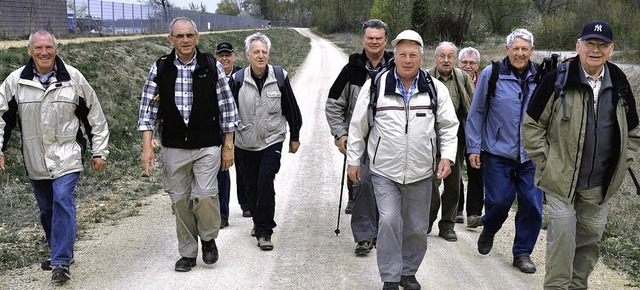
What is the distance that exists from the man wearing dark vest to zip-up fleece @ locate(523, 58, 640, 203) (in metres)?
2.67

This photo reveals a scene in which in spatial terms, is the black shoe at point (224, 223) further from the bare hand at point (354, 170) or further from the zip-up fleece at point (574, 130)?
the zip-up fleece at point (574, 130)

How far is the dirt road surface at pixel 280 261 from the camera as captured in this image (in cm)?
536

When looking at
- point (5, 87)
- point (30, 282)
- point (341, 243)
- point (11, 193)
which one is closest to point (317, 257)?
point (341, 243)

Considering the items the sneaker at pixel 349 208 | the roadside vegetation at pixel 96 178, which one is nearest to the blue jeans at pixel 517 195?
the sneaker at pixel 349 208

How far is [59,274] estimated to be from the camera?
521 centimetres

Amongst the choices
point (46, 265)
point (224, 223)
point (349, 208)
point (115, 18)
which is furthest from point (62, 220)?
point (115, 18)

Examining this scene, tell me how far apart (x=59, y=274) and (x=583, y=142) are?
A: 13.8ft

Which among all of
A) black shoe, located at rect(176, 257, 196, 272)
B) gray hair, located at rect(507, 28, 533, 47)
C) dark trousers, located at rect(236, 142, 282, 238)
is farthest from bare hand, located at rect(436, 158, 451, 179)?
black shoe, located at rect(176, 257, 196, 272)

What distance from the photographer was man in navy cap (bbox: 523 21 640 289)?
174 inches

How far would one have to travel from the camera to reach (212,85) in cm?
556

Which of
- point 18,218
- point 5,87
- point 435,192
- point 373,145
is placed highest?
point 5,87

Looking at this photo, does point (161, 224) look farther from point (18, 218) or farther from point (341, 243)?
point (341, 243)

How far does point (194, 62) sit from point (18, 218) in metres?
3.41

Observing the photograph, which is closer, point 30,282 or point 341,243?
point 30,282
